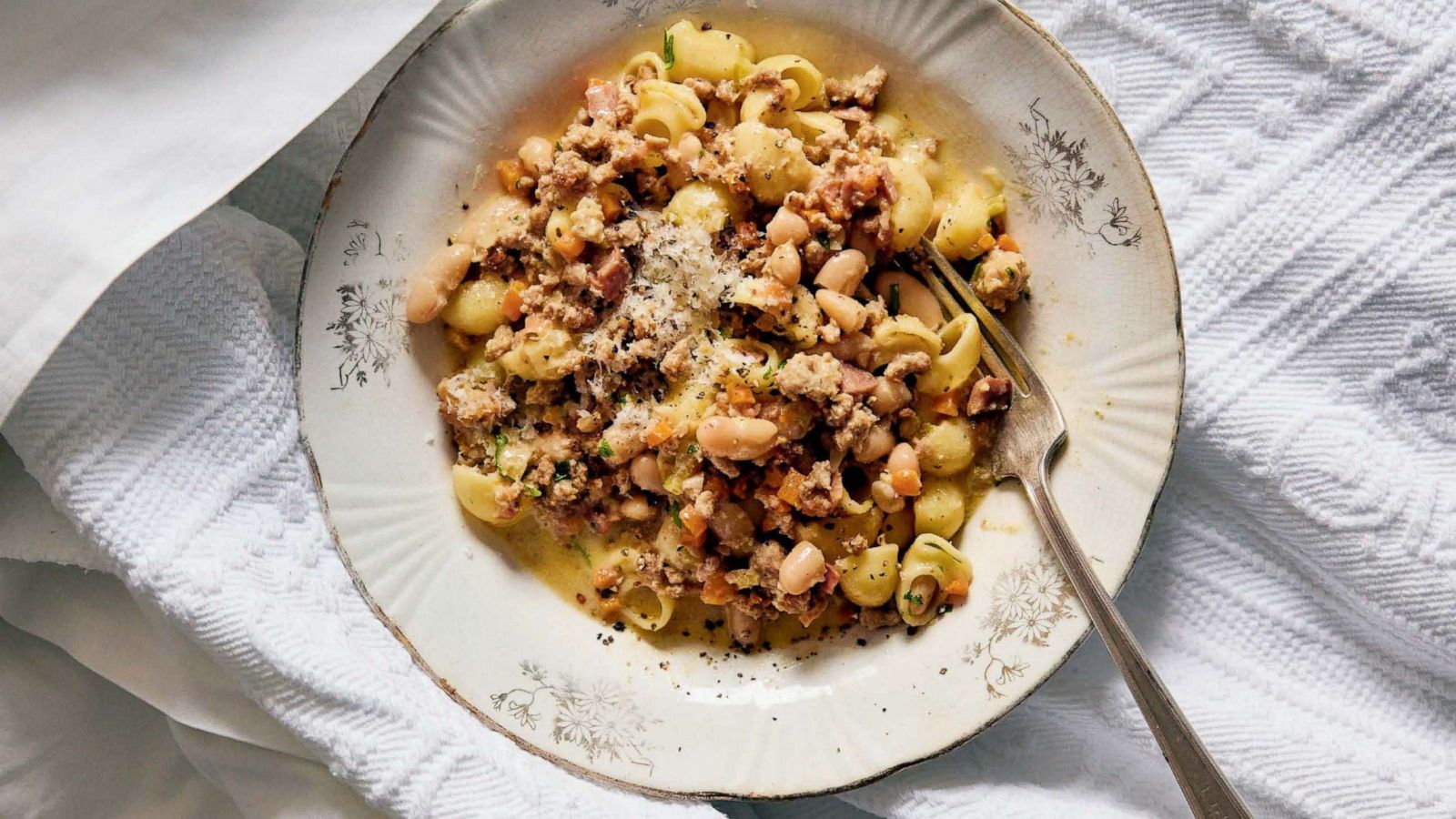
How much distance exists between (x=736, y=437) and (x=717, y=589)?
2.26ft

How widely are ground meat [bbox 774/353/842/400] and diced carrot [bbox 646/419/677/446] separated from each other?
1.35 ft

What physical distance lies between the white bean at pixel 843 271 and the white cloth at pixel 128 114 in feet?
5.70

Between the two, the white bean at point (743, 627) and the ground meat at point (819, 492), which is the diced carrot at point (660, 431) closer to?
the ground meat at point (819, 492)

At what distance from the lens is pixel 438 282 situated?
3.92m

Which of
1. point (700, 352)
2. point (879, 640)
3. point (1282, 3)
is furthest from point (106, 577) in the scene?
point (1282, 3)

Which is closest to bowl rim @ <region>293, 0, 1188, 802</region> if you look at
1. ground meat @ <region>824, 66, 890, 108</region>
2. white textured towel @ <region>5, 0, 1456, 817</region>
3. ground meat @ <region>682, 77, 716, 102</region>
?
white textured towel @ <region>5, 0, 1456, 817</region>

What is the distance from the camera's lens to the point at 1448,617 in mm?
3967

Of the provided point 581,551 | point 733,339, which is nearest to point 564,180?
point 733,339

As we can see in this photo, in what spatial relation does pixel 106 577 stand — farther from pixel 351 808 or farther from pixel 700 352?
pixel 700 352

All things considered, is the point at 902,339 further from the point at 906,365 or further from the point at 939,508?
the point at 939,508

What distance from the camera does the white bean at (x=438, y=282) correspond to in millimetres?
3908

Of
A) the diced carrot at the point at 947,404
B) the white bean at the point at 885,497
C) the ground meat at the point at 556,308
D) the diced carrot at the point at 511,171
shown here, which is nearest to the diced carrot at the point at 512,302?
the ground meat at the point at 556,308

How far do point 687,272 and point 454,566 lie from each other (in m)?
1.46

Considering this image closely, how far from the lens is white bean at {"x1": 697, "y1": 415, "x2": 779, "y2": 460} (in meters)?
3.55
